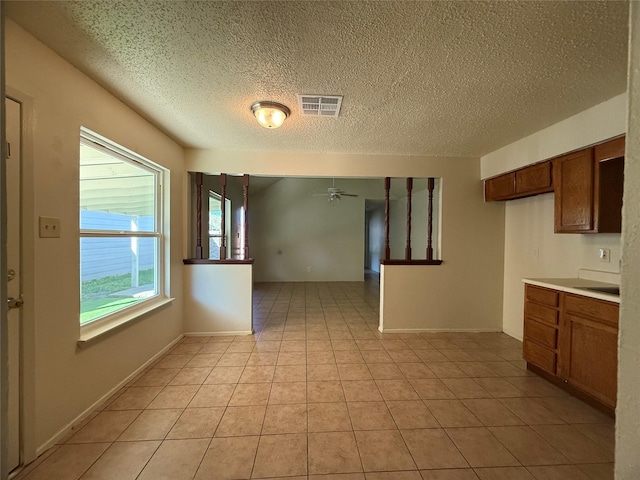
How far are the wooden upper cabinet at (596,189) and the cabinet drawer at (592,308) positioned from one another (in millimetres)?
603

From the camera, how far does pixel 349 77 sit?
173cm

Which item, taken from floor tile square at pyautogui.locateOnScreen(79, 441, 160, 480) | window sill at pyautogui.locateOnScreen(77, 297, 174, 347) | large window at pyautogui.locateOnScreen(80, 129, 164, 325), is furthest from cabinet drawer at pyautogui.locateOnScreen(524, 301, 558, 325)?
large window at pyautogui.locateOnScreen(80, 129, 164, 325)

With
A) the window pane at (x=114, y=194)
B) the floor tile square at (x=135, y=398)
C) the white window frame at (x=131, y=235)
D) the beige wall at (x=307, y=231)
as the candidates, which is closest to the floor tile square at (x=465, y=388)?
the floor tile square at (x=135, y=398)

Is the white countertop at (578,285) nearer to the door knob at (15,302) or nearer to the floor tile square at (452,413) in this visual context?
the floor tile square at (452,413)

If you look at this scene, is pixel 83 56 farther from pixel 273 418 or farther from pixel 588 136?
pixel 588 136

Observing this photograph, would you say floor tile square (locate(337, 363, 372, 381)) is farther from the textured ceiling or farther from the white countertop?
the textured ceiling

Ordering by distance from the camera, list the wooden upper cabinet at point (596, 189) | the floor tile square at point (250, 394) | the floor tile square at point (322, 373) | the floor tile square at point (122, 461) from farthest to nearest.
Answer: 1. the floor tile square at point (322, 373)
2. the wooden upper cabinet at point (596, 189)
3. the floor tile square at point (250, 394)
4. the floor tile square at point (122, 461)

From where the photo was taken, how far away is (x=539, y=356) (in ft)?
7.72

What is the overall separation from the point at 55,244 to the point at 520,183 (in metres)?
4.10

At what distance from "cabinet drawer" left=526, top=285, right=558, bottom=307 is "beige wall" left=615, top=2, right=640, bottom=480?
1.91 meters

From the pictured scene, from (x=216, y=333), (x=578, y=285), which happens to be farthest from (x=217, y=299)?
(x=578, y=285)

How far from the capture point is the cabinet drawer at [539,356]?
2.23m

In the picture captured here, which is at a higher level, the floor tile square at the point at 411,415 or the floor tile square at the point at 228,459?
the floor tile square at the point at 411,415

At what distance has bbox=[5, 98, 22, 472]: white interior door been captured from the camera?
1340 millimetres
